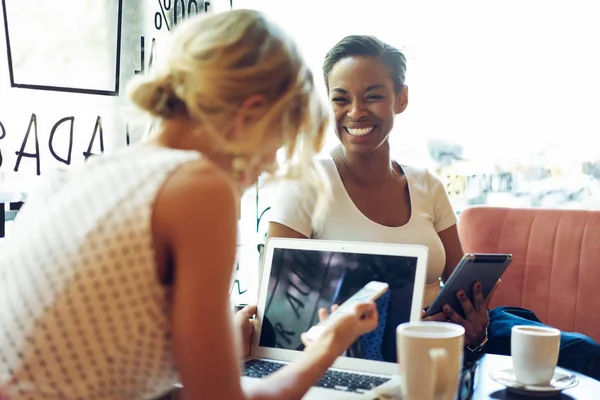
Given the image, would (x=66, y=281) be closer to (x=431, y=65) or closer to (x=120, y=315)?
(x=120, y=315)

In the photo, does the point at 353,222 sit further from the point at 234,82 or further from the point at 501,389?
the point at 234,82

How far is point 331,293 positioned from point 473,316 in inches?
14.9

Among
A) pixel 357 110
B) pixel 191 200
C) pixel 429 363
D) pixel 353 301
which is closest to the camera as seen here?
pixel 191 200

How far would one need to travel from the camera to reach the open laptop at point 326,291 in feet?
3.40

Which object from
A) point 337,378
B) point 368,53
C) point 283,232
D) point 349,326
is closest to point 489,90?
point 368,53

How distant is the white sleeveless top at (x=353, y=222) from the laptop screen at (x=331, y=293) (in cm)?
33

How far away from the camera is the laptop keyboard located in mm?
958

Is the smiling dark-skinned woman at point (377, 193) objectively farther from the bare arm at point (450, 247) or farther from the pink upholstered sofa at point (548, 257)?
the pink upholstered sofa at point (548, 257)

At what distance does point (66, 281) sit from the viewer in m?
0.65

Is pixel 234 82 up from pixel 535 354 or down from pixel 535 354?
up

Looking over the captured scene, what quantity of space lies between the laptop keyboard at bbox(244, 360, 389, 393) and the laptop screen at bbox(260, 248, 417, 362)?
38mm

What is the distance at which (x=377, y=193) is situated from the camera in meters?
1.60

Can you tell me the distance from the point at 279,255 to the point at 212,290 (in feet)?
1.64

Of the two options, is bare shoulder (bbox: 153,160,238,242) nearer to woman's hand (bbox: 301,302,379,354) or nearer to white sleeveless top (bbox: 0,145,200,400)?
white sleeveless top (bbox: 0,145,200,400)
